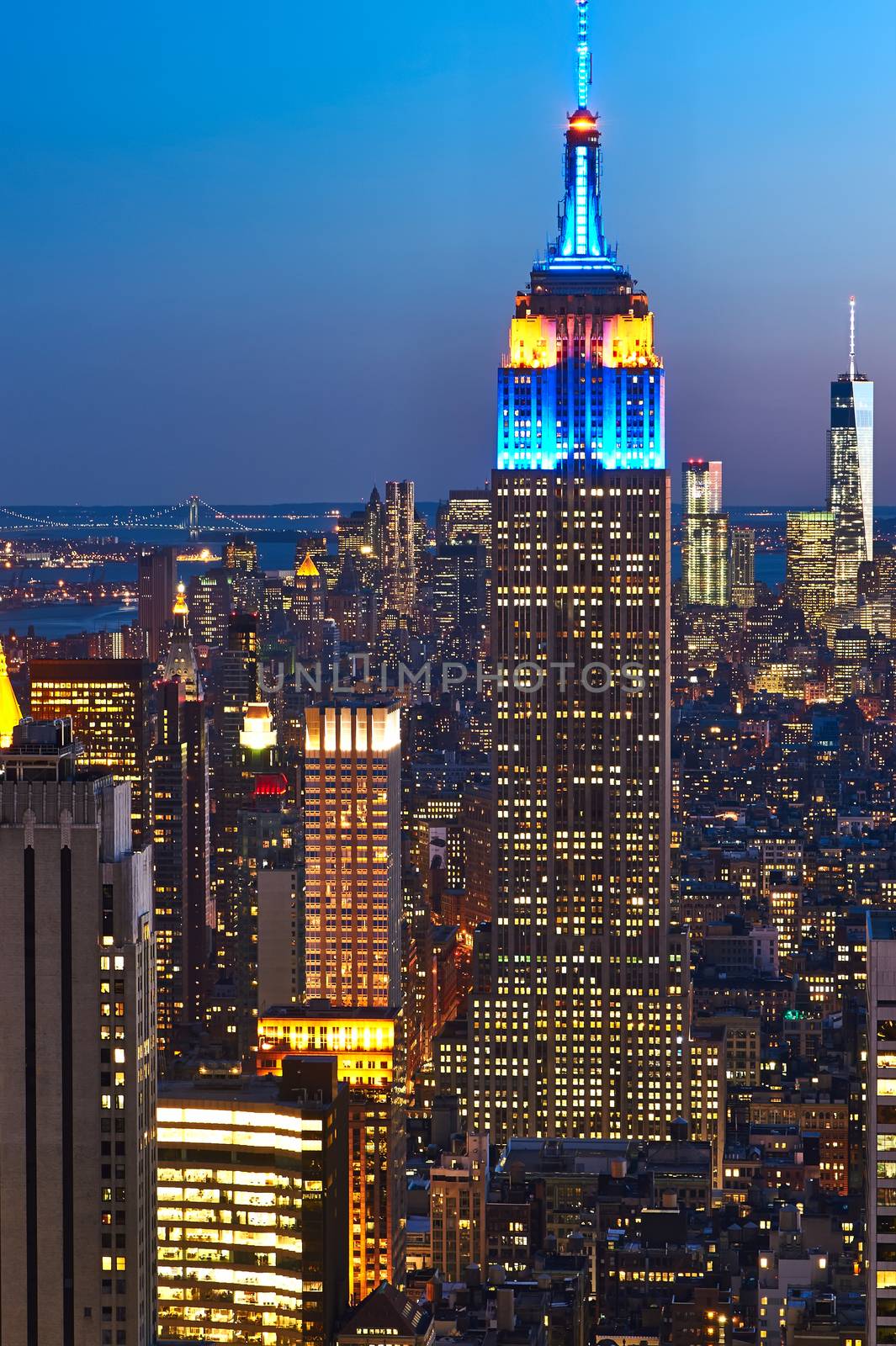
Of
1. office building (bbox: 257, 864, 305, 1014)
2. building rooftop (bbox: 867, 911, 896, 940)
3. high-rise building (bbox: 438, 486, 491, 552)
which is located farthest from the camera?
high-rise building (bbox: 438, 486, 491, 552)

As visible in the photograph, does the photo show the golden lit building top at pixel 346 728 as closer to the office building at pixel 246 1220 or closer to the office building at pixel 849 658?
the office building at pixel 246 1220

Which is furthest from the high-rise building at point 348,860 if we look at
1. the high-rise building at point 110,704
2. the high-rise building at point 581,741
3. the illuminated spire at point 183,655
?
the illuminated spire at point 183,655

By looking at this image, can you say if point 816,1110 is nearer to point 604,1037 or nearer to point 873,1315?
point 604,1037

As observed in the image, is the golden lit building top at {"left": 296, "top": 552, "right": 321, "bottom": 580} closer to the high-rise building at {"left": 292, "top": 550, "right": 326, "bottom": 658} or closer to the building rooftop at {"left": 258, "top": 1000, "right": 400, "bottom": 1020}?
the high-rise building at {"left": 292, "top": 550, "right": 326, "bottom": 658}

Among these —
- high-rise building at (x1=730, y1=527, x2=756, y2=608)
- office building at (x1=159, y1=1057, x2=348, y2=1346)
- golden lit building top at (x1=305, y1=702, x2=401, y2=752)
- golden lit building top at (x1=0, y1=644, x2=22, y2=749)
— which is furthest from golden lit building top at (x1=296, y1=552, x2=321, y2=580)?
office building at (x1=159, y1=1057, x2=348, y2=1346)

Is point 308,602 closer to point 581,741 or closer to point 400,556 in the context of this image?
point 400,556

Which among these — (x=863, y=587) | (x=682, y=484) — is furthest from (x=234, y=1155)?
(x=863, y=587)
